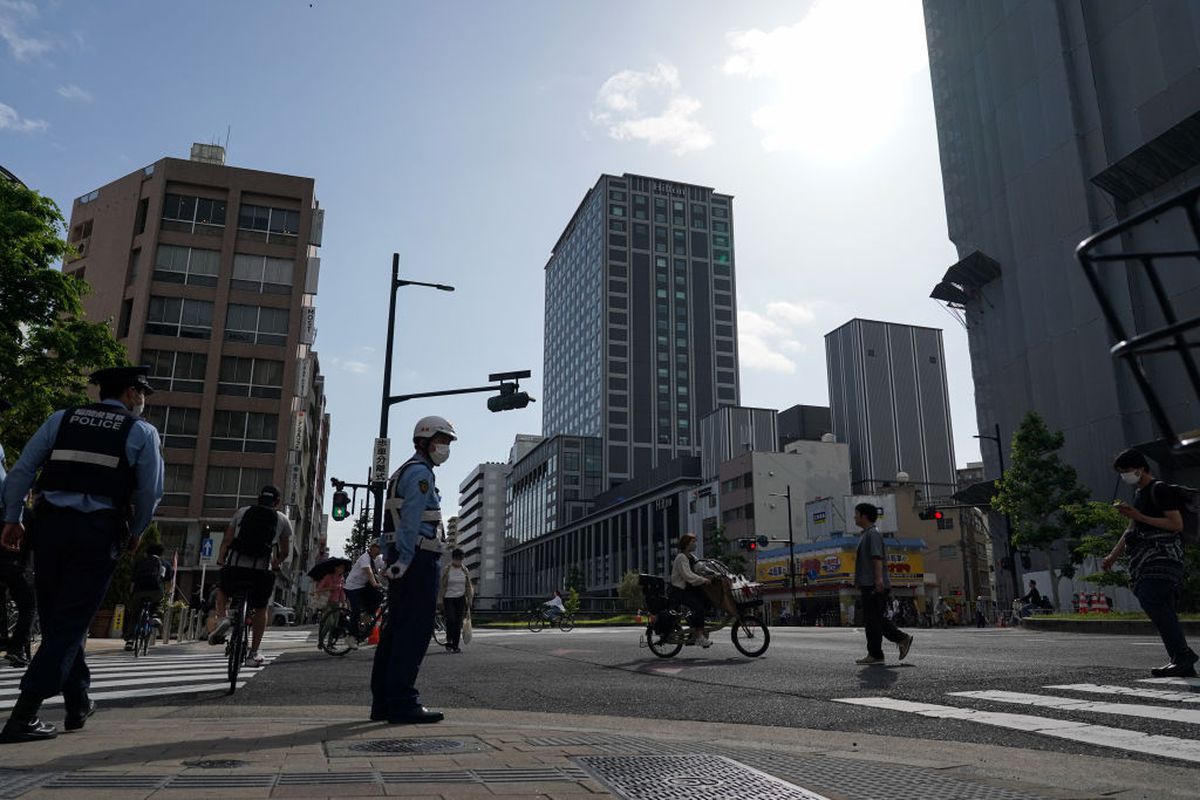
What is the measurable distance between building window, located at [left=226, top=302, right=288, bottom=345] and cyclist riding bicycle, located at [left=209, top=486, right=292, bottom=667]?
41258 millimetres

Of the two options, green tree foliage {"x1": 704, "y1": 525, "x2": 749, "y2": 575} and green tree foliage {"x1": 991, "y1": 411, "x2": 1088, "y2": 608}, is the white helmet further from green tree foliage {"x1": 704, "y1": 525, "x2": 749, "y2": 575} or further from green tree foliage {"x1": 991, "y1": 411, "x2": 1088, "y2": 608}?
green tree foliage {"x1": 704, "y1": 525, "x2": 749, "y2": 575}

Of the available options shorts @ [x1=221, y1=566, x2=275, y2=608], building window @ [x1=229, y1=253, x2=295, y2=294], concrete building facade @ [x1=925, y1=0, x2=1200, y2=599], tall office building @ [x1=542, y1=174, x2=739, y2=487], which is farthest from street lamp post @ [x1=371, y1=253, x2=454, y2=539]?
tall office building @ [x1=542, y1=174, x2=739, y2=487]

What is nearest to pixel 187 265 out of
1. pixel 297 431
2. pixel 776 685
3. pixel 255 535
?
pixel 297 431

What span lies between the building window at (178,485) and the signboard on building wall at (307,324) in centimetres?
930

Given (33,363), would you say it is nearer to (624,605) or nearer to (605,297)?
(624,605)

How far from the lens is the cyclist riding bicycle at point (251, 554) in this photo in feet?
23.5

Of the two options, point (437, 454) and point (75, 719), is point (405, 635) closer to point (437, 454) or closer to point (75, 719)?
point (437, 454)

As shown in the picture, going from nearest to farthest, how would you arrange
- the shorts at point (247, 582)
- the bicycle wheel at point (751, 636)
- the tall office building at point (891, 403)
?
the shorts at point (247, 582)
the bicycle wheel at point (751, 636)
the tall office building at point (891, 403)

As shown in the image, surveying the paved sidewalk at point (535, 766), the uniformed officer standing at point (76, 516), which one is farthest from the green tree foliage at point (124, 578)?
the paved sidewalk at point (535, 766)

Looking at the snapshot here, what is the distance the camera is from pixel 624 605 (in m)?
54.7

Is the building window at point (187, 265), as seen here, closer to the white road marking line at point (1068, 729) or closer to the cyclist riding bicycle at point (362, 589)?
the cyclist riding bicycle at point (362, 589)

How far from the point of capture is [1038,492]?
34031mm

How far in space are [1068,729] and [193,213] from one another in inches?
1999

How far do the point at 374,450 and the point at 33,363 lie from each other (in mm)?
8330
